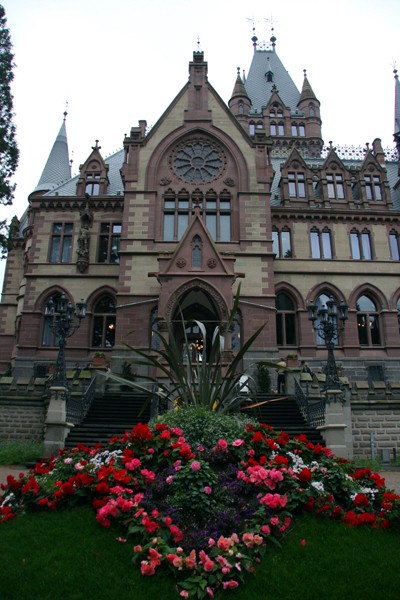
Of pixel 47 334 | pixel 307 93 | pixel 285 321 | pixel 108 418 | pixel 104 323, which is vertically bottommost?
pixel 108 418

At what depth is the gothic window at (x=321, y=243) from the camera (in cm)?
3078

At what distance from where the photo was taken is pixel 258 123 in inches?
1971

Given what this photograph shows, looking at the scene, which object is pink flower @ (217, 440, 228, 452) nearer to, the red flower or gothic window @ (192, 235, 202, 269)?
the red flower

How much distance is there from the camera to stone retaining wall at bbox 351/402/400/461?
18859mm

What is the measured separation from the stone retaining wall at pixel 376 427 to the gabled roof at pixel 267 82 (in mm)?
40190

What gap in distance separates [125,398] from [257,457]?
484 inches

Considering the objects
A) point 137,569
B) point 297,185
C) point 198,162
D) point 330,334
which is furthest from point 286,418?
point 297,185

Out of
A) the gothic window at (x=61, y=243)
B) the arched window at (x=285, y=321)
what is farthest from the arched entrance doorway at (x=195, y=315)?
the gothic window at (x=61, y=243)

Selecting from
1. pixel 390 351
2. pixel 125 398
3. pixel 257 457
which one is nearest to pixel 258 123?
pixel 390 351

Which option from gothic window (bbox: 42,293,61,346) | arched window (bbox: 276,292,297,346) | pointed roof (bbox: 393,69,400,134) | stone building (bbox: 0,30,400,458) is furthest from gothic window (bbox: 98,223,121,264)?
pointed roof (bbox: 393,69,400,134)

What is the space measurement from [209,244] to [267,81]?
1550 inches

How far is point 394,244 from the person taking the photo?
1233 inches

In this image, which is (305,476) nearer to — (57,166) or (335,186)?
(335,186)

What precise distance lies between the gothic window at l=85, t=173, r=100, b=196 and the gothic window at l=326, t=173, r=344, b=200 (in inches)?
597
